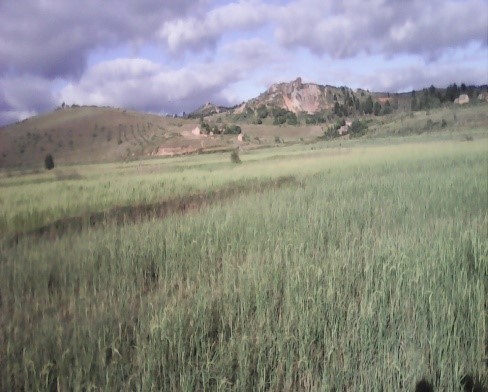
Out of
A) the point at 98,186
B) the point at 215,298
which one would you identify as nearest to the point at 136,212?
the point at 98,186

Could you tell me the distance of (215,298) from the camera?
2.97 m

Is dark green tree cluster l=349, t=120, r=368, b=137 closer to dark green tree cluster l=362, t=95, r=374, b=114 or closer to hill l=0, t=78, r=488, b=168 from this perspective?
hill l=0, t=78, r=488, b=168

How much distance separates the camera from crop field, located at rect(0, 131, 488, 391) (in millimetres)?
2287

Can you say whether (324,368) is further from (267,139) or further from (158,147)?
(267,139)

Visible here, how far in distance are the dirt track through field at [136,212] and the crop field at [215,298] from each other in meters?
0.03

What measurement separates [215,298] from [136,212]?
5.86ft

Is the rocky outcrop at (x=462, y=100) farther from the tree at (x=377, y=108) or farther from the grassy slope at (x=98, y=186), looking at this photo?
the grassy slope at (x=98, y=186)

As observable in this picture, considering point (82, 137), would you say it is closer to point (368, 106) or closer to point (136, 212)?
point (136, 212)

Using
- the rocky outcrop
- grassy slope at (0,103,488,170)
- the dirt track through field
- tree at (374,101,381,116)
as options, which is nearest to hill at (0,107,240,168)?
grassy slope at (0,103,488,170)

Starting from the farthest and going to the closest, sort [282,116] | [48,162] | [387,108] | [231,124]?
[387,108]
[282,116]
[231,124]
[48,162]

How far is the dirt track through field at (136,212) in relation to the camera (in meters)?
3.00

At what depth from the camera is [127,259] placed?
3246 mm

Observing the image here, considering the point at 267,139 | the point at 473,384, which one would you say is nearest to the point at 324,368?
the point at 473,384

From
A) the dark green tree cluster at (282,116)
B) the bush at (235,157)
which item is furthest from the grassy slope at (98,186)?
the dark green tree cluster at (282,116)
